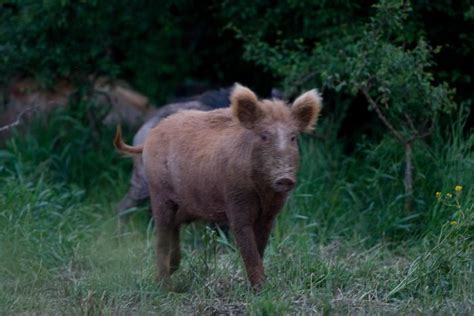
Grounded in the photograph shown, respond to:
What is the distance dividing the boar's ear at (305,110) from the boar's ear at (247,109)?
0.23 m

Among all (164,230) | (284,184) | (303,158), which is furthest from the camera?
(303,158)

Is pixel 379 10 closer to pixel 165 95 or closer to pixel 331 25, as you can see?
pixel 331 25

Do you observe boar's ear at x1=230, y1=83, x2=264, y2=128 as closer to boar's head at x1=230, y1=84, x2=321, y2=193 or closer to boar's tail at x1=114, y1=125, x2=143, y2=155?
boar's head at x1=230, y1=84, x2=321, y2=193

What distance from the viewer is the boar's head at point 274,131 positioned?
5.61 meters

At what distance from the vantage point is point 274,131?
18.8ft

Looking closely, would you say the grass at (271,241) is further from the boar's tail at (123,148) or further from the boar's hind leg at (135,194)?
the boar's tail at (123,148)

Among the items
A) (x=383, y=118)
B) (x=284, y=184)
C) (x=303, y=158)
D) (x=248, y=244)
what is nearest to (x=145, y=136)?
(x=303, y=158)

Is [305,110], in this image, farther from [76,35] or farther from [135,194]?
[76,35]

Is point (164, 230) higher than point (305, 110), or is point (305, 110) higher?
point (305, 110)

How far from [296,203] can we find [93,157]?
242cm

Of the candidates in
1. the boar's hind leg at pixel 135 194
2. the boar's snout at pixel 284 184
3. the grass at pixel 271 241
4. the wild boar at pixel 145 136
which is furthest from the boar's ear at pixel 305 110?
the boar's hind leg at pixel 135 194

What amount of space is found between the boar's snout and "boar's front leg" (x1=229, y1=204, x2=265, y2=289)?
334 mm

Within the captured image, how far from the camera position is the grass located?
5.89 meters

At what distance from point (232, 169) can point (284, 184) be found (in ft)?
1.43
